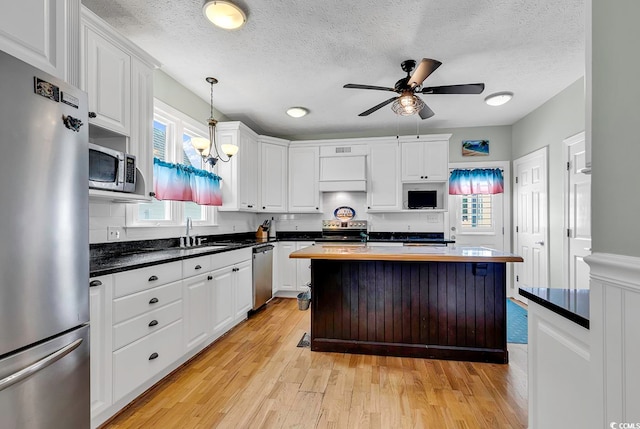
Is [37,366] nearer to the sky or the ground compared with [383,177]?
nearer to the ground

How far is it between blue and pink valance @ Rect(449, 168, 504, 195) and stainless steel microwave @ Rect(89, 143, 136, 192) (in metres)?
4.51

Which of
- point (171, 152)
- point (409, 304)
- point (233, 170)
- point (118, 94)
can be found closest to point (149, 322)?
point (118, 94)

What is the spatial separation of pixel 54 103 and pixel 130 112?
3.90ft

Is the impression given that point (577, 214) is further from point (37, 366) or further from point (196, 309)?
point (37, 366)

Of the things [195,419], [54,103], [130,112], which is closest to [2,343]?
[54,103]

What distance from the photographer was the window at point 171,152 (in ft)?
10.1

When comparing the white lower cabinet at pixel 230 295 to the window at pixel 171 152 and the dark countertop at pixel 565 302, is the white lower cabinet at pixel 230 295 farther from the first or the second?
the dark countertop at pixel 565 302

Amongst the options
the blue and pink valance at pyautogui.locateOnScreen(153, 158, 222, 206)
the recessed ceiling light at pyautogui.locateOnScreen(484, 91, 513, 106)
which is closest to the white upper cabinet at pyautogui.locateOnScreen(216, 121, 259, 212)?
the blue and pink valance at pyautogui.locateOnScreen(153, 158, 222, 206)

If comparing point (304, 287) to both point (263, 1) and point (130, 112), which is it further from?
point (263, 1)

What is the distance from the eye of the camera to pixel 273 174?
5113 mm

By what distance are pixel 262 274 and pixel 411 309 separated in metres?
2.17

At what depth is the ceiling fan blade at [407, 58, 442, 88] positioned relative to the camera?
7.74 ft

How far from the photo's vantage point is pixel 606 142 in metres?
0.80

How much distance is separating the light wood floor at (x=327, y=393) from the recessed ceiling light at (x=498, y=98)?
2.82 m
